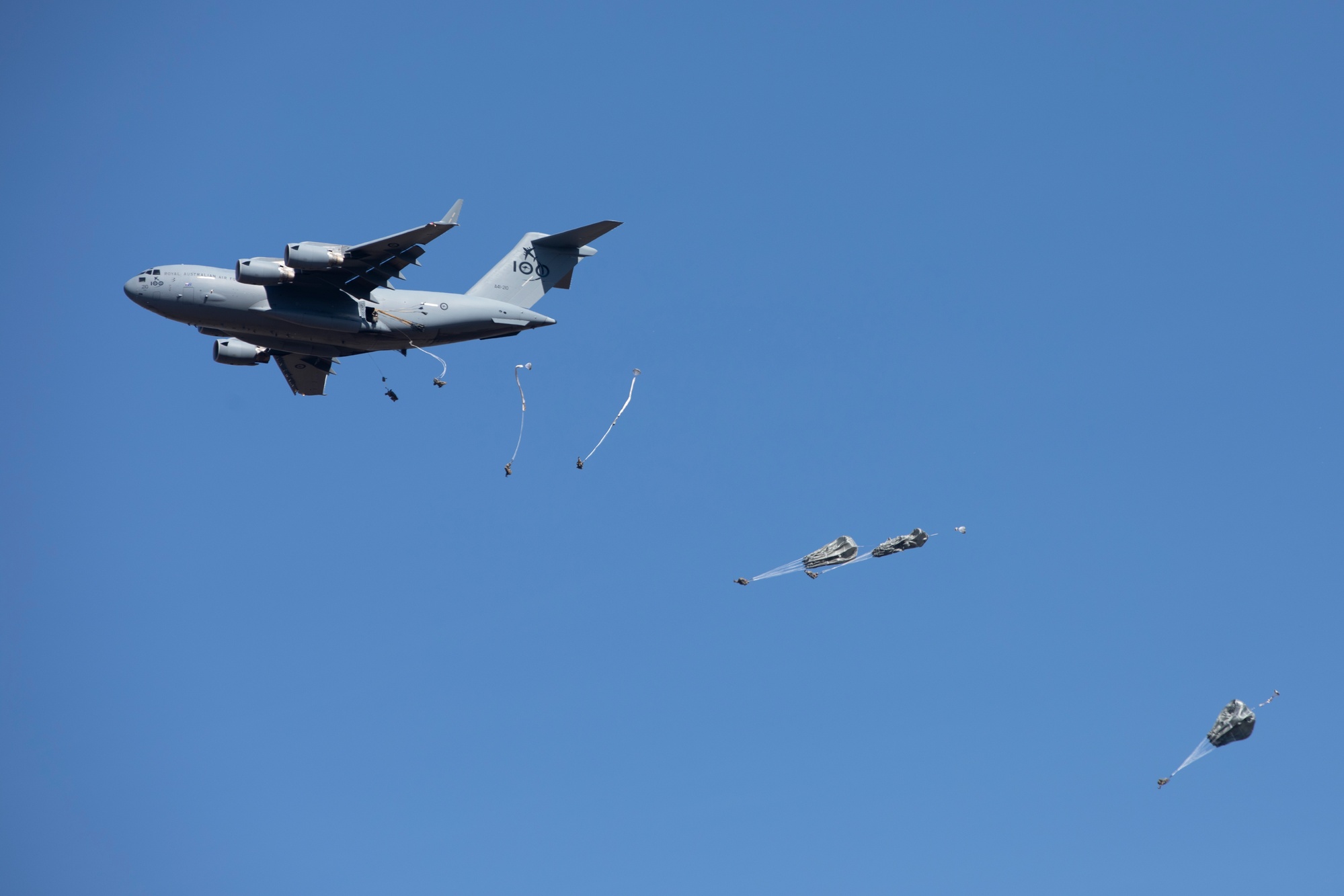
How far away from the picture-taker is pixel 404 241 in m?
39.6

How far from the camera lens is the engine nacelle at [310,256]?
38625 mm

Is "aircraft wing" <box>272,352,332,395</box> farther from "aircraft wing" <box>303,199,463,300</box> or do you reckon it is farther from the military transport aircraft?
"aircraft wing" <box>303,199,463,300</box>

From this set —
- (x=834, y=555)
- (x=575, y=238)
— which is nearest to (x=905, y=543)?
(x=834, y=555)

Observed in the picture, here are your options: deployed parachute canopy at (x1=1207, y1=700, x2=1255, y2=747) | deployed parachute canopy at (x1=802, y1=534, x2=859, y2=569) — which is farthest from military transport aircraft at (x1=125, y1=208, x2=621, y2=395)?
deployed parachute canopy at (x1=1207, y1=700, x2=1255, y2=747)

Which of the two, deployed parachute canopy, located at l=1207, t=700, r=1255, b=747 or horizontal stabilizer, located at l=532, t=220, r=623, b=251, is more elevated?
horizontal stabilizer, located at l=532, t=220, r=623, b=251

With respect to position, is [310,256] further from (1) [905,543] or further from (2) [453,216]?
(1) [905,543]

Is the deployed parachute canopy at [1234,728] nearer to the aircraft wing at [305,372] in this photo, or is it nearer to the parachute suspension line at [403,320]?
the parachute suspension line at [403,320]

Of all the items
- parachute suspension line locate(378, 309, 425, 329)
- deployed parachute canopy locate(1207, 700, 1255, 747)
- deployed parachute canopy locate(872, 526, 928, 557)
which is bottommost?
deployed parachute canopy locate(1207, 700, 1255, 747)

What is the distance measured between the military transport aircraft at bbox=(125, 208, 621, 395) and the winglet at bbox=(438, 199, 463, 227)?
26mm

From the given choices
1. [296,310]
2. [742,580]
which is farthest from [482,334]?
[742,580]

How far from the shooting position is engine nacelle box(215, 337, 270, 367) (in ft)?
147

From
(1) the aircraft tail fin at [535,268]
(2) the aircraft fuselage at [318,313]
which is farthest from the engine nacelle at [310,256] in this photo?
(1) the aircraft tail fin at [535,268]

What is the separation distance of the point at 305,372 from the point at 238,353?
2.58m

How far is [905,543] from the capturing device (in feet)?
131
